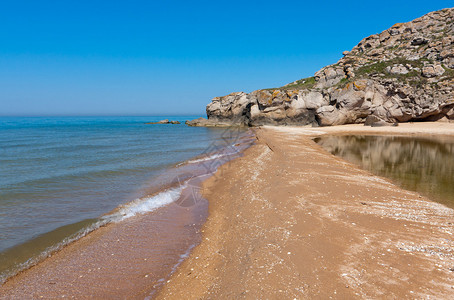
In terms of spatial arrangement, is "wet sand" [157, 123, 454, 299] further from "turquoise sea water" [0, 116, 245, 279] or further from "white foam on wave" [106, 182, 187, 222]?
"turquoise sea water" [0, 116, 245, 279]

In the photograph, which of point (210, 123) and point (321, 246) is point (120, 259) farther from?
point (210, 123)

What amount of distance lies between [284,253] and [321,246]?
0.84m

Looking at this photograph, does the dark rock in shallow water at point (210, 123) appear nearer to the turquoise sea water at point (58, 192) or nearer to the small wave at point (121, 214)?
the turquoise sea water at point (58, 192)

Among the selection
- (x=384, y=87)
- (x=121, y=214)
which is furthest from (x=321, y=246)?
(x=384, y=87)

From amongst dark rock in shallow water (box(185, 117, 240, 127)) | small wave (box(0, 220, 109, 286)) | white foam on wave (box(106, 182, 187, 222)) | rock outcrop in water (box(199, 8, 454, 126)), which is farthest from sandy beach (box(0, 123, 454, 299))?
dark rock in shallow water (box(185, 117, 240, 127))

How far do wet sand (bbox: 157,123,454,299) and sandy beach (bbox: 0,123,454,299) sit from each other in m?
0.02

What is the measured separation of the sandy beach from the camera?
3863 millimetres

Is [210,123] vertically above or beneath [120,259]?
above

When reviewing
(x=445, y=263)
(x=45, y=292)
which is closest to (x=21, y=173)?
(x=45, y=292)

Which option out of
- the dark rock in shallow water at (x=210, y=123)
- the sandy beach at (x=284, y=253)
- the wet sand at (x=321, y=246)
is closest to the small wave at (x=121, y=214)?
the sandy beach at (x=284, y=253)

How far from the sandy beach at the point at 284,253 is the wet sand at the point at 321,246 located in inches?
0.8

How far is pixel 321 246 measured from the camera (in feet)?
16.3

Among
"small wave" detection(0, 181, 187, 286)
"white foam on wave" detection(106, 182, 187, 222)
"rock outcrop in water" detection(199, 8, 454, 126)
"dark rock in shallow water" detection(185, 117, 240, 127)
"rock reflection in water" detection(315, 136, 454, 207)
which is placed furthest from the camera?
"dark rock in shallow water" detection(185, 117, 240, 127)

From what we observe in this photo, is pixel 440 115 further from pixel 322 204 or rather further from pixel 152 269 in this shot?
pixel 152 269
